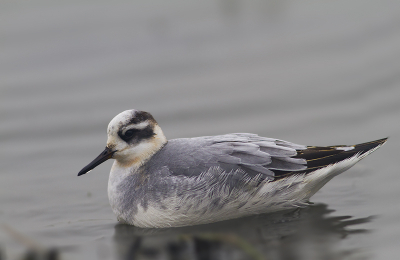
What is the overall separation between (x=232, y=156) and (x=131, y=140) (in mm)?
1255

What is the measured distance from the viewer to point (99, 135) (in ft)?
28.3

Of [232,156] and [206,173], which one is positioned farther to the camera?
[232,156]

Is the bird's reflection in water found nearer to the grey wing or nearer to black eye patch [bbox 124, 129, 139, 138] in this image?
the grey wing

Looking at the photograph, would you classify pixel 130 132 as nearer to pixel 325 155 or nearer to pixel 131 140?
pixel 131 140

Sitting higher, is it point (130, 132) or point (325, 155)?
point (130, 132)

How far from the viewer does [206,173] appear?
6156 millimetres

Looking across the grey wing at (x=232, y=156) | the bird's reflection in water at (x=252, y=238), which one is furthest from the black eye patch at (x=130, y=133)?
the bird's reflection in water at (x=252, y=238)

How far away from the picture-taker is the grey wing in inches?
245

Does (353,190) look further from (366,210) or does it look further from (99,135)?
(99,135)

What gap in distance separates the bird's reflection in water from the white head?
0.81 m

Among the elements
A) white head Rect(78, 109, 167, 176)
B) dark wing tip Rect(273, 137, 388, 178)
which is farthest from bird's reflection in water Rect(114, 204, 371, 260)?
white head Rect(78, 109, 167, 176)

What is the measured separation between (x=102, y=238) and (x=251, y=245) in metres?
1.74

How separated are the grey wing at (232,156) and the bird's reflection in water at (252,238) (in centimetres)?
57

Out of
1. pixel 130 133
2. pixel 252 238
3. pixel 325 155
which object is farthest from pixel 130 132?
pixel 325 155
